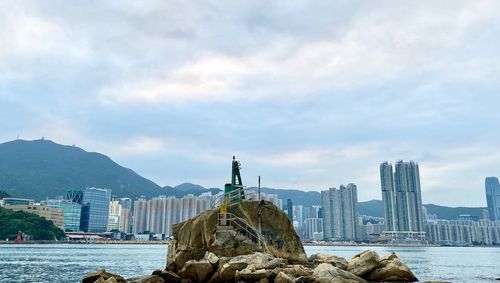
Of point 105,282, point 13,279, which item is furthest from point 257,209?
point 13,279

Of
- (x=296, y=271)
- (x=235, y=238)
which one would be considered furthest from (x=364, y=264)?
(x=235, y=238)

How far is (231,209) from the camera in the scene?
3778cm

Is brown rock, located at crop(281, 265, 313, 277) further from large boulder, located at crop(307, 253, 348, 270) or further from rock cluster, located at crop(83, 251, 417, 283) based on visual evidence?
large boulder, located at crop(307, 253, 348, 270)

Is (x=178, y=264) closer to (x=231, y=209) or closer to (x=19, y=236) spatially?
(x=231, y=209)

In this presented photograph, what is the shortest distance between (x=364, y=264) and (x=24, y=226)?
153m

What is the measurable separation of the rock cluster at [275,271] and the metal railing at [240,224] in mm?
3517

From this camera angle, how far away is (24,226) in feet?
511

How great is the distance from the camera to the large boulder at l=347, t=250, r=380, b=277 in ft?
→ 104

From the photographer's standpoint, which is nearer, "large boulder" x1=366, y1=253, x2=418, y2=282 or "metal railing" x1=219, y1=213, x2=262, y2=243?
"large boulder" x1=366, y1=253, x2=418, y2=282

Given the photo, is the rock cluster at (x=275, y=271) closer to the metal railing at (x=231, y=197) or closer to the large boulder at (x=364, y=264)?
the large boulder at (x=364, y=264)

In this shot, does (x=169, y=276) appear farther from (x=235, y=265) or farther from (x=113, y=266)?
(x=113, y=266)

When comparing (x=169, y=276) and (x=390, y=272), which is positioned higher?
(x=390, y=272)

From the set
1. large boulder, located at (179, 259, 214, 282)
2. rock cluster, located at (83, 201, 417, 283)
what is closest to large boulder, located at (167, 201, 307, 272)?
rock cluster, located at (83, 201, 417, 283)

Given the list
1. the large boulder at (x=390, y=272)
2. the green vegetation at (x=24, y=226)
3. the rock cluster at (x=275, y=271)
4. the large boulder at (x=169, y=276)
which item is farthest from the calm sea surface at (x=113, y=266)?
the green vegetation at (x=24, y=226)
